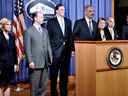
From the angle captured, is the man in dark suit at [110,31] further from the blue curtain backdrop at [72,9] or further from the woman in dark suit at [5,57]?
the blue curtain backdrop at [72,9]

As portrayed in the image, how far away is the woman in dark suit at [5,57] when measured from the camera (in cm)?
261

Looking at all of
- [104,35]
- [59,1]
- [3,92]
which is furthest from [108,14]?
[3,92]

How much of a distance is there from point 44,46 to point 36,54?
0.60 feet

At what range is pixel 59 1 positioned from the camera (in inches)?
197

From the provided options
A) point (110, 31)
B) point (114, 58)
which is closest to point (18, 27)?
point (110, 31)

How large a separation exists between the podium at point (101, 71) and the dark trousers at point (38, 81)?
55 cm

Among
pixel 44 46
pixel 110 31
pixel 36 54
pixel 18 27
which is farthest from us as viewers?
pixel 18 27

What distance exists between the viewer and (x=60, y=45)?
3061 millimetres

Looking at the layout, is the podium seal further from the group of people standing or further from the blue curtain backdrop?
the blue curtain backdrop

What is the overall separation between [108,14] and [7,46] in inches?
145

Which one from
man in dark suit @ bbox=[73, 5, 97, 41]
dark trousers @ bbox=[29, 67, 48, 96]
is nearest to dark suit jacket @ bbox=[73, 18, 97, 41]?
man in dark suit @ bbox=[73, 5, 97, 41]

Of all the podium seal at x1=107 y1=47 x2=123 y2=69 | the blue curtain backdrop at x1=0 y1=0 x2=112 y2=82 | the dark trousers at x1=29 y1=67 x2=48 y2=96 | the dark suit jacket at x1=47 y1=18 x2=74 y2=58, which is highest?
the blue curtain backdrop at x1=0 y1=0 x2=112 y2=82

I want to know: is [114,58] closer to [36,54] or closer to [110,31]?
[36,54]

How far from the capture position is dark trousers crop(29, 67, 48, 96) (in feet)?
8.56
